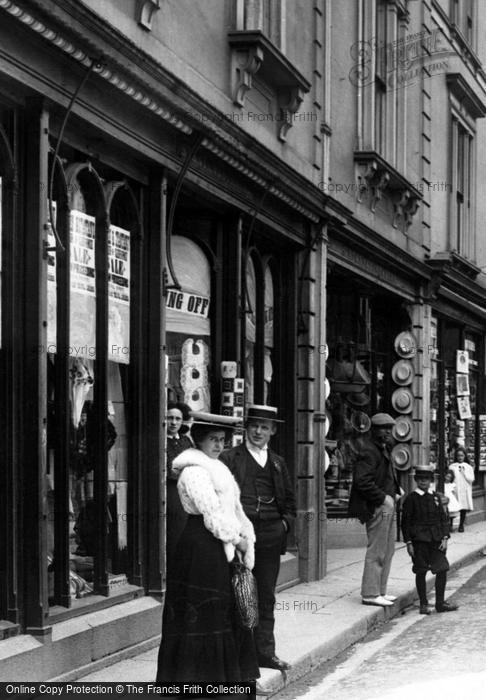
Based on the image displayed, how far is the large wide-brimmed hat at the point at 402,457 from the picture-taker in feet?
65.2

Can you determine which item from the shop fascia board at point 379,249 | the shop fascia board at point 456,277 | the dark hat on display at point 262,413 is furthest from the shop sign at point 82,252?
the shop fascia board at point 456,277

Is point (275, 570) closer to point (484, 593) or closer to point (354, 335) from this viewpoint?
point (484, 593)

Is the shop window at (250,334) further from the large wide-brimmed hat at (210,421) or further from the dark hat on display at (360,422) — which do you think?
the dark hat on display at (360,422)

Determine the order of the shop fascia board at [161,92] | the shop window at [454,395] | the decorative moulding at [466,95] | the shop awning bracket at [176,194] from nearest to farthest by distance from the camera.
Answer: the shop fascia board at [161,92]
the shop awning bracket at [176,194]
the shop window at [454,395]
the decorative moulding at [466,95]

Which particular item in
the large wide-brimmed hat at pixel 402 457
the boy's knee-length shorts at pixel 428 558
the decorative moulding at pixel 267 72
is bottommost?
the boy's knee-length shorts at pixel 428 558

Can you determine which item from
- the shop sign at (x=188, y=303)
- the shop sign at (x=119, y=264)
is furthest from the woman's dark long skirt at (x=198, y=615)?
the shop sign at (x=188, y=303)

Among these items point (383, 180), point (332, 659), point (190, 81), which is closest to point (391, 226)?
point (383, 180)

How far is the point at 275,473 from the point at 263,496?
206 mm

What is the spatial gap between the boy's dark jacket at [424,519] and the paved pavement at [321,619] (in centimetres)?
77

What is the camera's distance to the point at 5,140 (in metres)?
7.89

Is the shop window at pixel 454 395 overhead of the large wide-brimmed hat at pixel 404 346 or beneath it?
beneath

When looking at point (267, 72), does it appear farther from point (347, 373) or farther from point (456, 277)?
point (456, 277)

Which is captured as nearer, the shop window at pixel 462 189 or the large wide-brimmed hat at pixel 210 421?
the large wide-brimmed hat at pixel 210 421

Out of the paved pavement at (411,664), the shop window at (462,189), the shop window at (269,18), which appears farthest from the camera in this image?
the shop window at (462,189)
